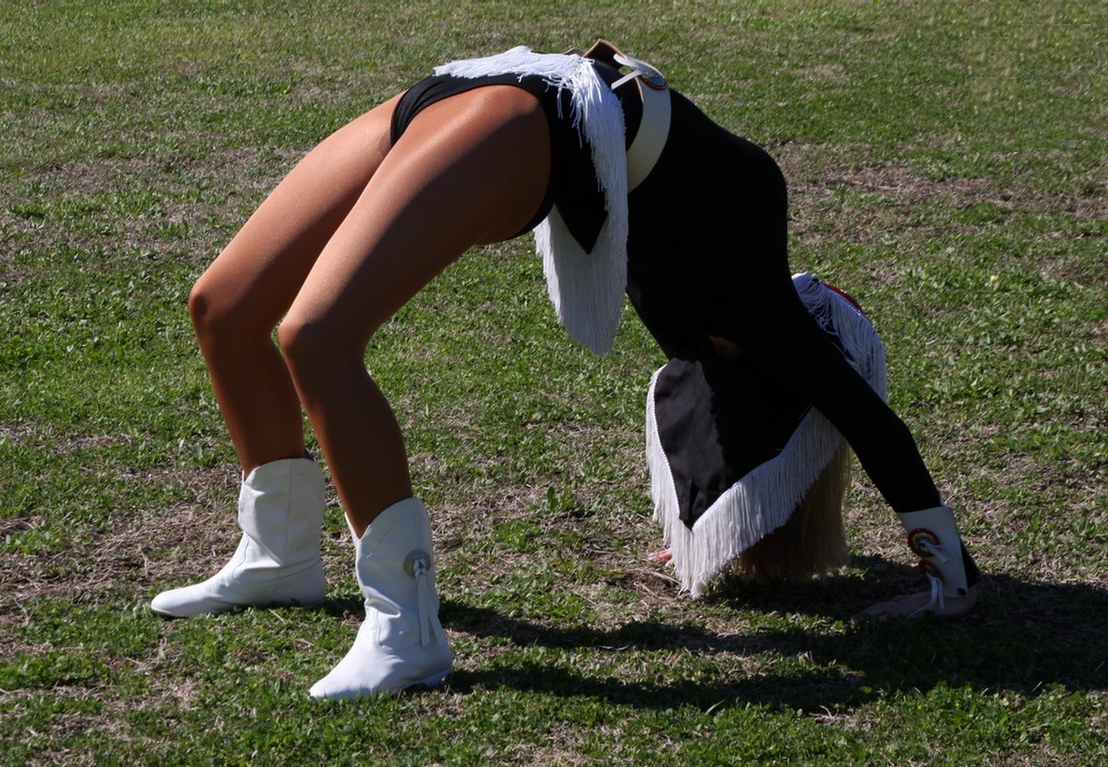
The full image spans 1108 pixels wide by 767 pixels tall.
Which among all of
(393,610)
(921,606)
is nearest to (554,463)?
(921,606)

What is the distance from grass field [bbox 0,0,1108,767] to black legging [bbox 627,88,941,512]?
47 centimetres

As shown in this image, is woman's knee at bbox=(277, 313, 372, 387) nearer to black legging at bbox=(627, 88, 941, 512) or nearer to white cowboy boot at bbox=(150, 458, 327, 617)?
white cowboy boot at bbox=(150, 458, 327, 617)

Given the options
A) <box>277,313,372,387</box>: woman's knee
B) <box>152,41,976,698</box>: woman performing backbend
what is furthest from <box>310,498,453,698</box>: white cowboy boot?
<box>277,313,372,387</box>: woman's knee

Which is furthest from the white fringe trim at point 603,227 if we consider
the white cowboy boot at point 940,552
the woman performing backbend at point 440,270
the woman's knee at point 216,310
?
the white cowboy boot at point 940,552

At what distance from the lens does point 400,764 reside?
266 centimetres

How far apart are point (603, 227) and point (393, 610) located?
0.94m

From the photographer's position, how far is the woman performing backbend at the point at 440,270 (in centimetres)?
274

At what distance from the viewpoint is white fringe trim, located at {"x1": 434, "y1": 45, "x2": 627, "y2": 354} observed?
113 inches

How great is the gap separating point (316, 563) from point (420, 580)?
1.80 feet

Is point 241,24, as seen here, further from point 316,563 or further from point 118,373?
point 316,563

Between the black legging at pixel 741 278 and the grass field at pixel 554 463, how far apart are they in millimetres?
469

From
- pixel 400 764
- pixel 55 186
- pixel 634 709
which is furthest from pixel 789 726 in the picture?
pixel 55 186

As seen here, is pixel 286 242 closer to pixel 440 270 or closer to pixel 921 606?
pixel 440 270

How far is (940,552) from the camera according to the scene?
3268mm
